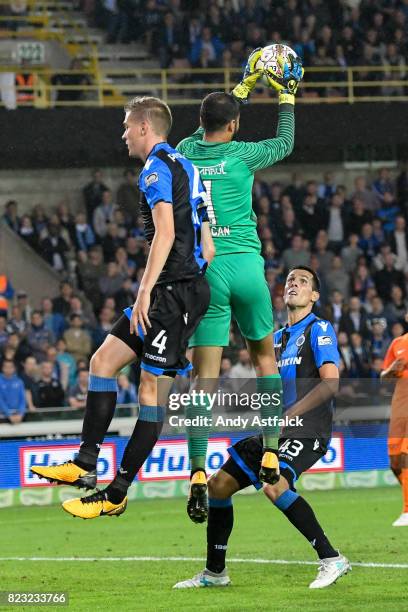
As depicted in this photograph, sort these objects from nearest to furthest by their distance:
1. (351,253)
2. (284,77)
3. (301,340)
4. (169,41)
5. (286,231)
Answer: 1. (284,77)
2. (301,340)
3. (286,231)
4. (351,253)
5. (169,41)

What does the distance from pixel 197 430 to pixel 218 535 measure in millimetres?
1489

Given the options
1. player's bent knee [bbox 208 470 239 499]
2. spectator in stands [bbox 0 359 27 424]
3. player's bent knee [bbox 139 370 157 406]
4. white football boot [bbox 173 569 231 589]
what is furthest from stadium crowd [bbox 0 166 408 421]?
player's bent knee [bbox 139 370 157 406]

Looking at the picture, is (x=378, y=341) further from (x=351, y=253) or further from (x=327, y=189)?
(x=327, y=189)

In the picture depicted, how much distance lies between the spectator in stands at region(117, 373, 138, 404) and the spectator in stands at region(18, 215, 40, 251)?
433 cm

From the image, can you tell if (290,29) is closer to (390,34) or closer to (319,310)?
(390,34)

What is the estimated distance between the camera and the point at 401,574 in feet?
30.0

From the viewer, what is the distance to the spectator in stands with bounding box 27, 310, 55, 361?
59.0 feet

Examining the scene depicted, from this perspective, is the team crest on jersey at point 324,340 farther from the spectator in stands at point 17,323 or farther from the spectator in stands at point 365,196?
the spectator in stands at point 365,196

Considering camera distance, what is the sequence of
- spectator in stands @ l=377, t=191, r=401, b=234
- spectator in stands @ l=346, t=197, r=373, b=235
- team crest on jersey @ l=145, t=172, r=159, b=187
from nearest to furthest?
1. team crest on jersey @ l=145, t=172, r=159, b=187
2. spectator in stands @ l=346, t=197, r=373, b=235
3. spectator in stands @ l=377, t=191, r=401, b=234

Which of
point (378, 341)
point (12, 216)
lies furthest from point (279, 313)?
point (12, 216)

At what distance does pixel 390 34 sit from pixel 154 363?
18835mm

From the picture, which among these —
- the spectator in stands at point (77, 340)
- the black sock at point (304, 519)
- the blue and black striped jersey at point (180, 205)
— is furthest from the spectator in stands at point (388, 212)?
the blue and black striped jersey at point (180, 205)

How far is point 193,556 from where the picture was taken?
10.8 metres

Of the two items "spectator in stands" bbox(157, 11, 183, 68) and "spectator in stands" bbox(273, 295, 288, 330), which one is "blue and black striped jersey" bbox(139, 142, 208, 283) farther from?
"spectator in stands" bbox(157, 11, 183, 68)
